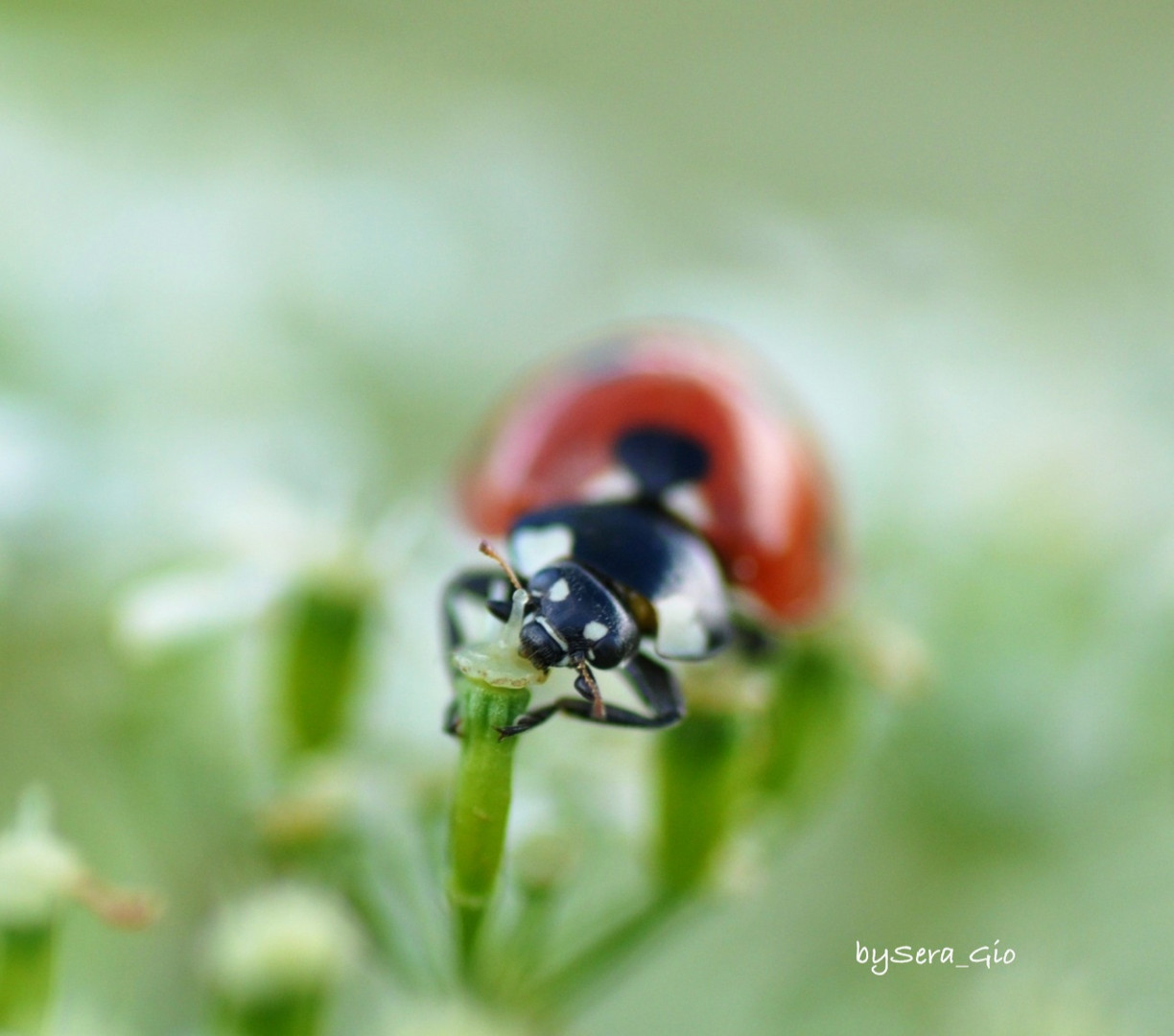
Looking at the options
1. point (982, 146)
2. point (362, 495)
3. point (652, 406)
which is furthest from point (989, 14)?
point (652, 406)

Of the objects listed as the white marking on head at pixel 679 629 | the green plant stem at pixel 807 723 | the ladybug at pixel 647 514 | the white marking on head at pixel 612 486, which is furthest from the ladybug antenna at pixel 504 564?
the green plant stem at pixel 807 723

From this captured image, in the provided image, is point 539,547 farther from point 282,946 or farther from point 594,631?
point 282,946

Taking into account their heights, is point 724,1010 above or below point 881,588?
below

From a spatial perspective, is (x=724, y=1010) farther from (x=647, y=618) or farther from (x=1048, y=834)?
(x=647, y=618)

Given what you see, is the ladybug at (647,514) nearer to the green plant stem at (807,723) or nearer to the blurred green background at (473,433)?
the green plant stem at (807,723)

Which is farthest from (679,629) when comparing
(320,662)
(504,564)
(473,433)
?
(473,433)

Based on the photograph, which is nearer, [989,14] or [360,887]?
[360,887]
